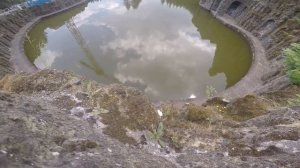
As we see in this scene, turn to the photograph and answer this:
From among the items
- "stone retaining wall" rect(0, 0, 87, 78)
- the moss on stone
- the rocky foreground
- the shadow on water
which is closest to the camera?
the rocky foreground

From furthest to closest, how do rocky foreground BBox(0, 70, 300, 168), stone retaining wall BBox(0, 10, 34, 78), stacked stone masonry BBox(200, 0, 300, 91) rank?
stone retaining wall BBox(0, 10, 34, 78) < stacked stone masonry BBox(200, 0, 300, 91) < rocky foreground BBox(0, 70, 300, 168)

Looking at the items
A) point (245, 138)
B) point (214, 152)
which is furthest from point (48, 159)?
point (245, 138)

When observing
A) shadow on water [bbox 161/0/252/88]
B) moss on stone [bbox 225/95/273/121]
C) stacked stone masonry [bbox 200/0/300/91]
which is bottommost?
shadow on water [bbox 161/0/252/88]

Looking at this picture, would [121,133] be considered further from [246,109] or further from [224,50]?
[224,50]

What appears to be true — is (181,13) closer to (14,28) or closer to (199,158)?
(14,28)

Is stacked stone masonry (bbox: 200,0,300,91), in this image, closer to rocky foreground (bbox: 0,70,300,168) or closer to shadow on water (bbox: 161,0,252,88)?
shadow on water (bbox: 161,0,252,88)

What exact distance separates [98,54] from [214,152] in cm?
3328

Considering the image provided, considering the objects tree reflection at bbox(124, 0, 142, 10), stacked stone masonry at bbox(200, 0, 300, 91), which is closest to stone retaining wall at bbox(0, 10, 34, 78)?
tree reflection at bbox(124, 0, 142, 10)

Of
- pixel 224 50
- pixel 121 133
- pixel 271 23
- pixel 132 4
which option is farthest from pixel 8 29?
pixel 121 133

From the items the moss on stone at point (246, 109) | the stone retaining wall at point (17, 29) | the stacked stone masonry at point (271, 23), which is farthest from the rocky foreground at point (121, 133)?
the stone retaining wall at point (17, 29)

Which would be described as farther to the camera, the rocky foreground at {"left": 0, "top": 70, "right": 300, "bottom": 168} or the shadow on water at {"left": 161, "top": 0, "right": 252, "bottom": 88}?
the shadow on water at {"left": 161, "top": 0, "right": 252, "bottom": 88}

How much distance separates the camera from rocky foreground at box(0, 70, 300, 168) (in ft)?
21.5

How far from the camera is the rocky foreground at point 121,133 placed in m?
6.56

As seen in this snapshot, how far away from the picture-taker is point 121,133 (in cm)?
856
